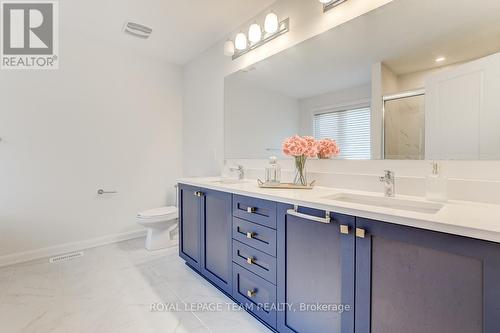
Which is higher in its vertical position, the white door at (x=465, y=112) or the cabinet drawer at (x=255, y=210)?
the white door at (x=465, y=112)

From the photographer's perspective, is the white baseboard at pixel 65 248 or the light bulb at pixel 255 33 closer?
the light bulb at pixel 255 33

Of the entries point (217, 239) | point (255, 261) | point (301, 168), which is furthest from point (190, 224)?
point (301, 168)

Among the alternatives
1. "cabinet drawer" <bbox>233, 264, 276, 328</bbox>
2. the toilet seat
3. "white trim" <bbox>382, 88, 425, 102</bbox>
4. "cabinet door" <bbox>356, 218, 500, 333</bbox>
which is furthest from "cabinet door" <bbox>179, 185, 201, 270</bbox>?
"white trim" <bbox>382, 88, 425, 102</bbox>

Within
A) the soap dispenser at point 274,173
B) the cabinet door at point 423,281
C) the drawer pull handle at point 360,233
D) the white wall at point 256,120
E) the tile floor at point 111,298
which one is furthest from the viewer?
the white wall at point 256,120

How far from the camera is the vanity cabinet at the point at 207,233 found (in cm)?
169

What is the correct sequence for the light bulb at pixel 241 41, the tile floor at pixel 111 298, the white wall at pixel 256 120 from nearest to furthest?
the tile floor at pixel 111 298 < the white wall at pixel 256 120 < the light bulb at pixel 241 41

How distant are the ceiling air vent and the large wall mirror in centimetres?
134

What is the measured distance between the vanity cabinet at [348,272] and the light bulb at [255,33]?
1.37m

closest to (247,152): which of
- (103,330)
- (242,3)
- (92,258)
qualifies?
(242,3)

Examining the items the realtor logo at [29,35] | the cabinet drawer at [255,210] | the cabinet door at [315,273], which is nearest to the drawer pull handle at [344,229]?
the cabinet door at [315,273]

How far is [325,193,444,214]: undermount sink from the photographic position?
3.65ft

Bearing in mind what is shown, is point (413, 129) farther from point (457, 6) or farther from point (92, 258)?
point (92, 258)

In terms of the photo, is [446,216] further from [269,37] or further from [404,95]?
[269,37]

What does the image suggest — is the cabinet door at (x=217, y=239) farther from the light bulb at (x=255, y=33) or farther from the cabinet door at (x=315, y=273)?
the light bulb at (x=255, y=33)
